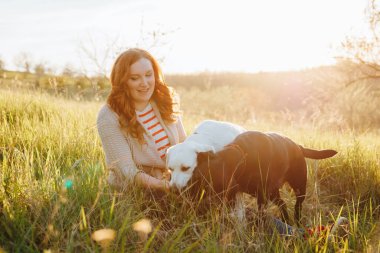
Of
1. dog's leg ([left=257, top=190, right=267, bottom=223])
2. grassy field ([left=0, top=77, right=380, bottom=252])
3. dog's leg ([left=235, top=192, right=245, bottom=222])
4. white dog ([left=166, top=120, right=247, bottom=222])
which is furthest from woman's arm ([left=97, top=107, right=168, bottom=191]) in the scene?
dog's leg ([left=257, top=190, right=267, bottom=223])

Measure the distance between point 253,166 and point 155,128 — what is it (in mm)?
1281

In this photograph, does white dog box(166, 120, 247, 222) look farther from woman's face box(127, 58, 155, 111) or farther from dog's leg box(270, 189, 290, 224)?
woman's face box(127, 58, 155, 111)

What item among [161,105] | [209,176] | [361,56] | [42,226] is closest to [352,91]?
[361,56]

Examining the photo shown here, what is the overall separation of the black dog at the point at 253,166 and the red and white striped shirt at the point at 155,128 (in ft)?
3.46

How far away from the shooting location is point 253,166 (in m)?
2.73

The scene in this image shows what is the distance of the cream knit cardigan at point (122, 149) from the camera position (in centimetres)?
326

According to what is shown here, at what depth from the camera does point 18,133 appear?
148 inches

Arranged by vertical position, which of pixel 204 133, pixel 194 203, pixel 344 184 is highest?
pixel 204 133

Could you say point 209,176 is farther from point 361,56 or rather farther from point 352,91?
point 352,91

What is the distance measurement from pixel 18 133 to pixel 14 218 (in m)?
1.85

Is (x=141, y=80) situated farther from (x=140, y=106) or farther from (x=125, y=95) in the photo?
(x=140, y=106)

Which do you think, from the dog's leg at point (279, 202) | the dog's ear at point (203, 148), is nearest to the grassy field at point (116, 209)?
the dog's leg at point (279, 202)

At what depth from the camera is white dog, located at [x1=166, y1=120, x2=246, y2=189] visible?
8.50 feet

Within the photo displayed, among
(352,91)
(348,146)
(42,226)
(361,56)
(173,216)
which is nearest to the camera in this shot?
(42,226)
